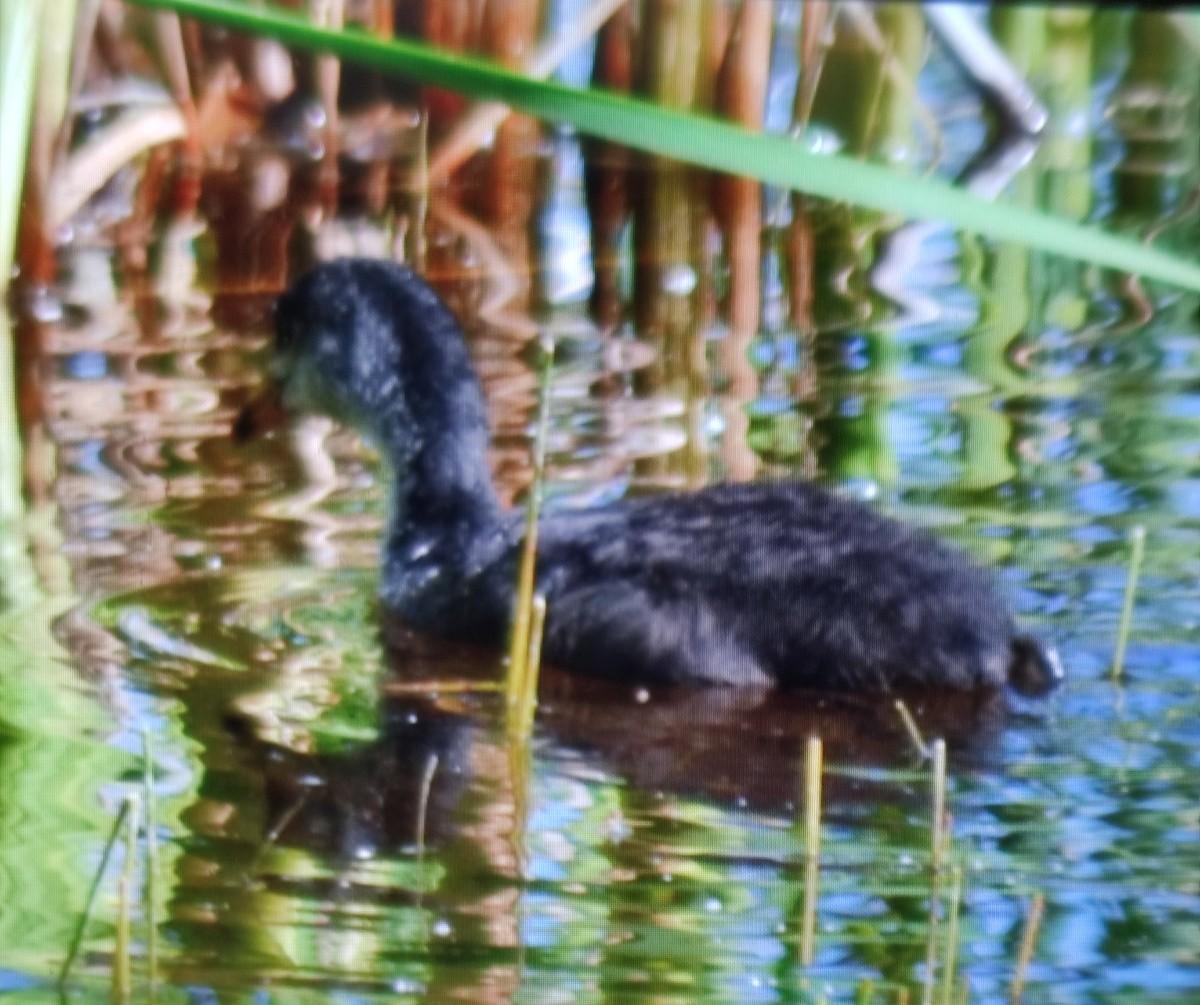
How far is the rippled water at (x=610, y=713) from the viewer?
3826 mm

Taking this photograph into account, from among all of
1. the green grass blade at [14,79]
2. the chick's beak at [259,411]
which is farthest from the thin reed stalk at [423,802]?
the green grass blade at [14,79]

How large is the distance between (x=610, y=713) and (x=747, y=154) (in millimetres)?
2788

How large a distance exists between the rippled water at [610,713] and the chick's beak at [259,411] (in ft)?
0.45

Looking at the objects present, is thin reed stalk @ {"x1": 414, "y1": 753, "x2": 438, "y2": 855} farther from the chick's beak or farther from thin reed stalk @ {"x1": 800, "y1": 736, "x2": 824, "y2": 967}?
the chick's beak

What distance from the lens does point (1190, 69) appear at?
41.0 ft

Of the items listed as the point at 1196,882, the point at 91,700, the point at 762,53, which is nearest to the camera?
the point at 1196,882

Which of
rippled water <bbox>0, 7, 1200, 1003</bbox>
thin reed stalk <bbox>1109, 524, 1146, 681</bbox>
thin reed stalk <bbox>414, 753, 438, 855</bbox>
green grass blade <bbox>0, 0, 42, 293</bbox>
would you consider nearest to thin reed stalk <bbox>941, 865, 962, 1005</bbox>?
rippled water <bbox>0, 7, 1200, 1003</bbox>

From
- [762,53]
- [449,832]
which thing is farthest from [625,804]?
[762,53]

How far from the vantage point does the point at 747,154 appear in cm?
250

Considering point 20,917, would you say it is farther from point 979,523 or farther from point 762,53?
point 762,53

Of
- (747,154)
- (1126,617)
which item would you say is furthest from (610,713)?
(747,154)

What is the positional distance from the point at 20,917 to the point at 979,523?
2.78 m

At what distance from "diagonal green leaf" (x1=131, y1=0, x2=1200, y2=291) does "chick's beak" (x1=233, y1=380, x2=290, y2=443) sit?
4068 mm

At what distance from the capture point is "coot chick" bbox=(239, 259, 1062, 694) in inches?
201
